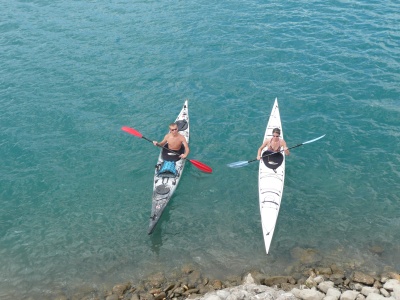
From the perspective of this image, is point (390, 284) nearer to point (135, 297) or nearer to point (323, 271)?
point (323, 271)

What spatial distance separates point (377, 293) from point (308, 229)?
3.17 m

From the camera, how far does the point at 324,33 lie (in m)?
24.1

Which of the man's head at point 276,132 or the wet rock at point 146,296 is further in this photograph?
the man's head at point 276,132

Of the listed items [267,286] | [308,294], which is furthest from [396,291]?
[267,286]

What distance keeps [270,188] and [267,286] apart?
3820mm

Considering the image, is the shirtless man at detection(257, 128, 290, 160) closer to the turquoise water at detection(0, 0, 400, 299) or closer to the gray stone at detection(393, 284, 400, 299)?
the turquoise water at detection(0, 0, 400, 299)

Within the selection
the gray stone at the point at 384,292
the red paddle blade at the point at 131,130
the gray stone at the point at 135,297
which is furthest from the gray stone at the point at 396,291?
the red paddle blade at the point at 131,130

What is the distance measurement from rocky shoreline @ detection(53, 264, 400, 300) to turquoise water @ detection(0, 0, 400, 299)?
1.46 ft

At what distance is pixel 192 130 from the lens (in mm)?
18125

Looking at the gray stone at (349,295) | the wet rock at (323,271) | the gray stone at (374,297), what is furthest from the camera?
the wet rock at (323,271)

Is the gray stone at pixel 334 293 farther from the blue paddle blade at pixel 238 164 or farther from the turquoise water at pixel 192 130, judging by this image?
the blue paddle blade at pixel 238 164

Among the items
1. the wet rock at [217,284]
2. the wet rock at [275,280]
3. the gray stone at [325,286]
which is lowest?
the wet rock at [217,284]

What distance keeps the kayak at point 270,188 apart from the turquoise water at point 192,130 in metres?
0.48

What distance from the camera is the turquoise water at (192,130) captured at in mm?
13477
